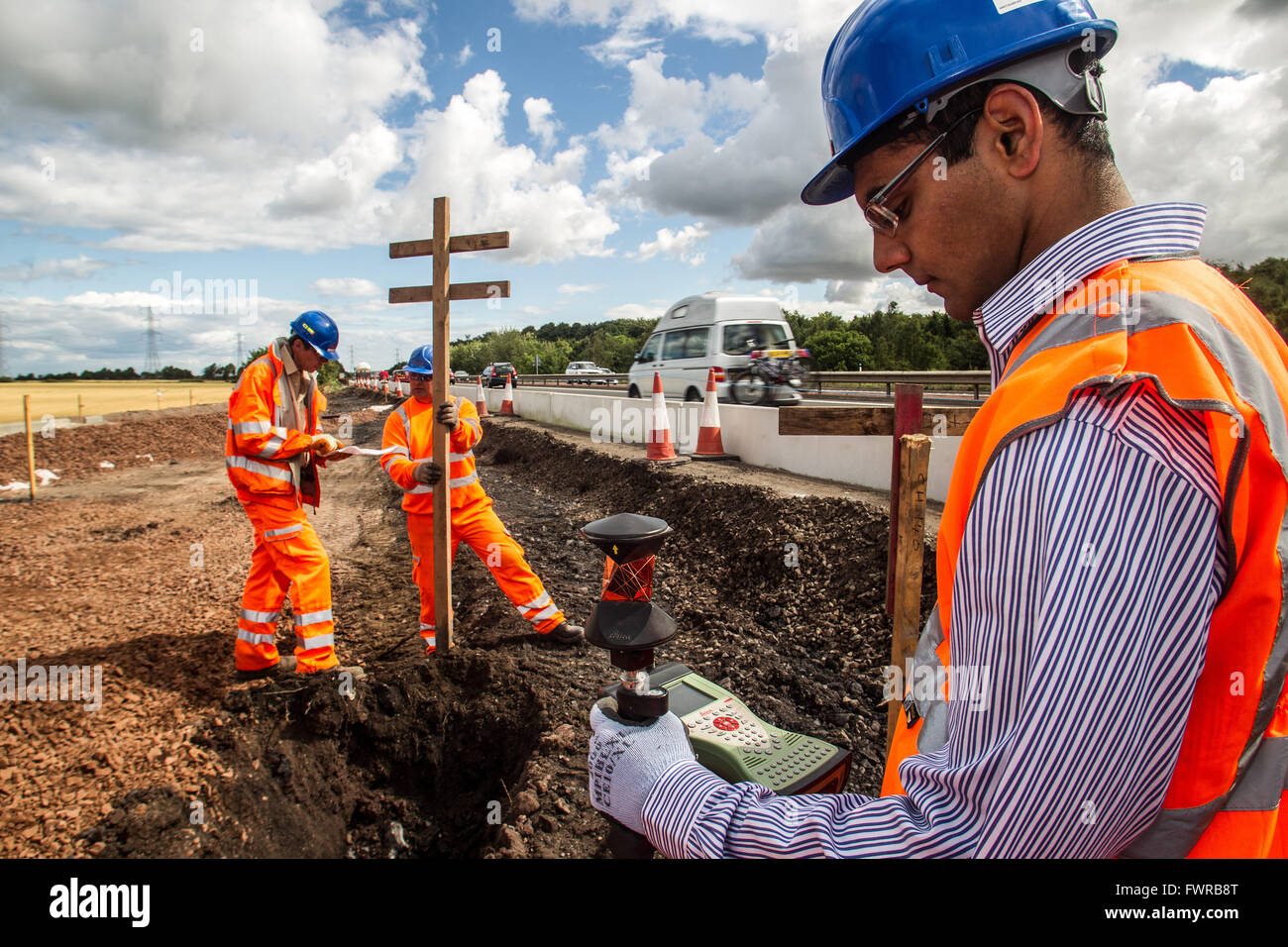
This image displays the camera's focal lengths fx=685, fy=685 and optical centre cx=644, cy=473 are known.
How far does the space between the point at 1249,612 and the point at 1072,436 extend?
0.91 ft

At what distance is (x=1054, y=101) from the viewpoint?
0.93m

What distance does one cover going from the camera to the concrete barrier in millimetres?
6844

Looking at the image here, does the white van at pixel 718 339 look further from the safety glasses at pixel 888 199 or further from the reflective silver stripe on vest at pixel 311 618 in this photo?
the safety glasses at pixel 888 199

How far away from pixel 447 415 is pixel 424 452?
76cm

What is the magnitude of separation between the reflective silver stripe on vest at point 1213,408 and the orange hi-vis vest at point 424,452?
4.88 m

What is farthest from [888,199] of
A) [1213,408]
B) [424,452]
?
[424,452]

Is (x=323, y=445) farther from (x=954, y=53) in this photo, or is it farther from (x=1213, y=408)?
(x=1213, y=408)

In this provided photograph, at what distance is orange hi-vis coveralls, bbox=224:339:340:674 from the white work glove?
414 cm

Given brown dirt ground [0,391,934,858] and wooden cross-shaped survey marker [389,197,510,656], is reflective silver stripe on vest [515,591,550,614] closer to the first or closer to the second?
brown dirt ground [0,391,934,858]

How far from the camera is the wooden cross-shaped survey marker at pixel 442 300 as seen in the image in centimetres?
458

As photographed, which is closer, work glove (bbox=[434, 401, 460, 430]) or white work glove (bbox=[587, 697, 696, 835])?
white work glove (bbox=[587, 697, 696, 835])

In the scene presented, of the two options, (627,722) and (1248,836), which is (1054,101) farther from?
(627,722)

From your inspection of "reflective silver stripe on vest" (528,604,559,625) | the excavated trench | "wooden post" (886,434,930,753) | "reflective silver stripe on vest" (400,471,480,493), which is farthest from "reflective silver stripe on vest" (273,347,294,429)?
"wooden post" (886,434,930,753)
